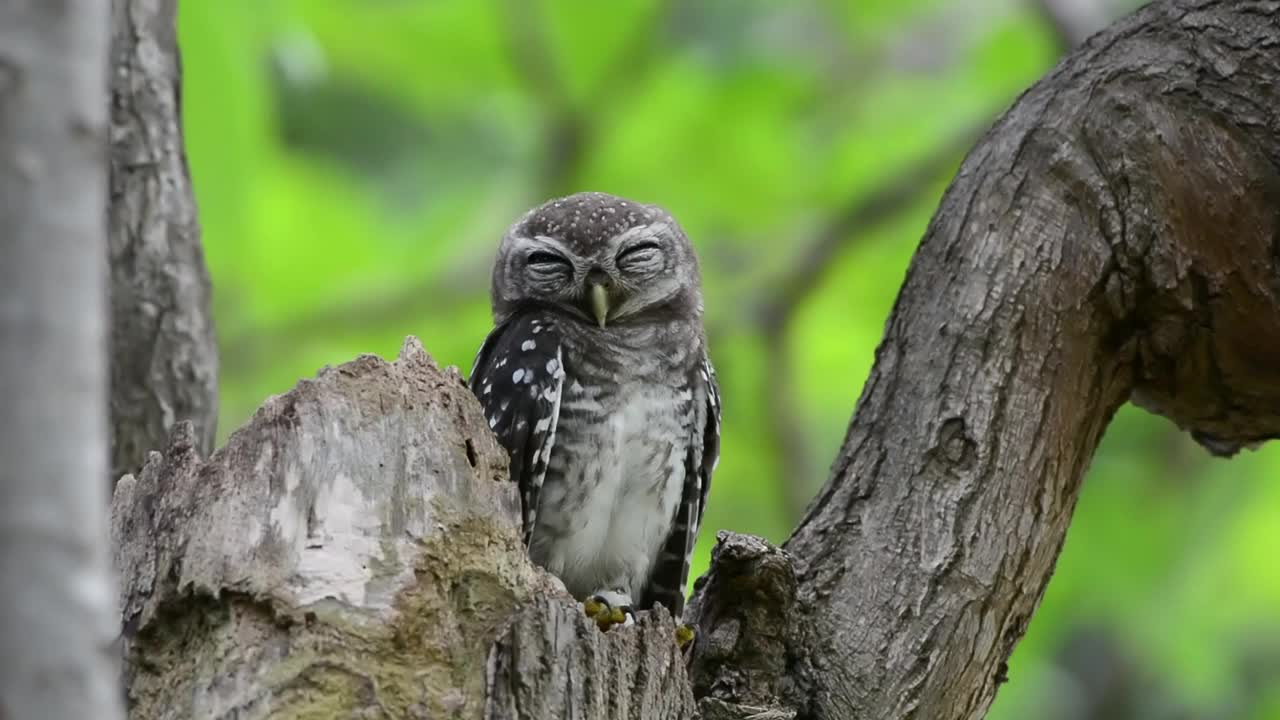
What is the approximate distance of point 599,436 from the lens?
5406 millimetres

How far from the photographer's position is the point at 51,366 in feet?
5.64

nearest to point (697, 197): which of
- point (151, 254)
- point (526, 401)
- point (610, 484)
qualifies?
point (610, 484)

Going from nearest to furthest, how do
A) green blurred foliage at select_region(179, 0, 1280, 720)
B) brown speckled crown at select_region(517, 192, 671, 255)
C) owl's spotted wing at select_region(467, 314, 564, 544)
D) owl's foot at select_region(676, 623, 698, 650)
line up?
owl's foot at select_region(676, 623, 698, 650) → owl's spotted wing at select_region(467, 314, 564, 544) → brown speckled crown at select_region(517, 192, 671, 255) → green blurred foliage at select_region(179, 0, 1280, 720)

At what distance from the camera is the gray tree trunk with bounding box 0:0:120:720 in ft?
5.49

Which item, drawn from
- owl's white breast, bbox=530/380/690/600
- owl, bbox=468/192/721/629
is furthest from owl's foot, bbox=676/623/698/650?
owl's white breast, bbox=530/380/690/600

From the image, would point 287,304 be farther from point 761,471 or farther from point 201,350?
point 201,350

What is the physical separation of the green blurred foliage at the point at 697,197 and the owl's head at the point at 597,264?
2.80 meters

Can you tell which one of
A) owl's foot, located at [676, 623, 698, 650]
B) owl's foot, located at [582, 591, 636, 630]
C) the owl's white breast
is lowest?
owl's foot, located at [676, 623, 698, 650]

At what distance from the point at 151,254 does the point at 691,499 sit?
2.06 metres

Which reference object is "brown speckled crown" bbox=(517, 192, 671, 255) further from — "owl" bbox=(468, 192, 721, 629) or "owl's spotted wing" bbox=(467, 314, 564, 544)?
"owl's spotted wing" bbox=(467, 314, 564, 544)

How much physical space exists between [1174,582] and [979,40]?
3.91m

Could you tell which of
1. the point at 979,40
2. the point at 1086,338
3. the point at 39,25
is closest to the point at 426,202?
the point at 979,40

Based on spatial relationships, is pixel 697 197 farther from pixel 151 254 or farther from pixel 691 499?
pixel 151 254

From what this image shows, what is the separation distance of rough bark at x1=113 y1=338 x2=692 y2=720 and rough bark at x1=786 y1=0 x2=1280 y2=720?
931 millimetres
